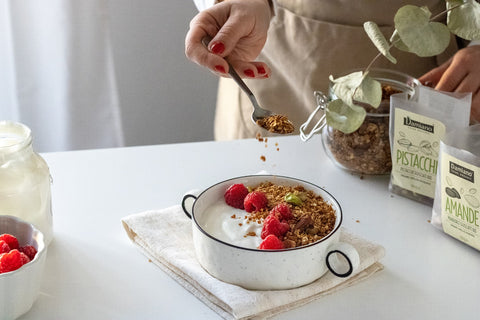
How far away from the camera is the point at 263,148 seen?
1.18 metres

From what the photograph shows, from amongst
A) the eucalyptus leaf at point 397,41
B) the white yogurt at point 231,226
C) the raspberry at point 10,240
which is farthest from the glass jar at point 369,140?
the raspberry at point 10,240

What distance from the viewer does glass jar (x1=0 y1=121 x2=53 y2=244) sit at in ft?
2.64

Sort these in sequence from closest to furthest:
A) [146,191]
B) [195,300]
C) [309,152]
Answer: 1. [195,300]
2. [146,191]
3. [309,152]

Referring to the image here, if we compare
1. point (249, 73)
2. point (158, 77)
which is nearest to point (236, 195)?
point (249, 73)

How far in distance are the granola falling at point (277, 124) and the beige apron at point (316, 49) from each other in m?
0.41

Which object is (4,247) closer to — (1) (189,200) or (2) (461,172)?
(1) (189,200)

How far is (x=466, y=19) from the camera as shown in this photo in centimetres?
64

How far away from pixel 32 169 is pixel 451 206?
538mm

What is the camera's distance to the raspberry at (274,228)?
80cm

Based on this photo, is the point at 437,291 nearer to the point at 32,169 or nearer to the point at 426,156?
the point at 426,156

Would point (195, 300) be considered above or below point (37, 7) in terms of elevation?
below

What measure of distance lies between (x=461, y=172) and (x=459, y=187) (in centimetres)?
2

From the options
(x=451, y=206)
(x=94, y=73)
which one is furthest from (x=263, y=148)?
(x=94, y=73)

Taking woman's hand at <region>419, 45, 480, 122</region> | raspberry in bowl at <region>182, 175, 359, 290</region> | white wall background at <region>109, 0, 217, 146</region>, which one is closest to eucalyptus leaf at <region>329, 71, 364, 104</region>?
raspberry in bowl at <region>182, 175, 359, 290</region>
